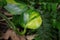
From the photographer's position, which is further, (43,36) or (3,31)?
(3,31)

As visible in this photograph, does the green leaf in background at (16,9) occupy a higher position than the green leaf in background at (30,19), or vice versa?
the green leaf in background at (16,9)

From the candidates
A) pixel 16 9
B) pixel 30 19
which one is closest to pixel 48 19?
pixel 30 19

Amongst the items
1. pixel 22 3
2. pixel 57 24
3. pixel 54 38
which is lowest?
pixel 54 38

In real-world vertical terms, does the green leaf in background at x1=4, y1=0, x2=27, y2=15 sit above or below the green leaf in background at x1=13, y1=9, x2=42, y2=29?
above

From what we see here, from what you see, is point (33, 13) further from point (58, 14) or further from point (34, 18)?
point (58, 14)

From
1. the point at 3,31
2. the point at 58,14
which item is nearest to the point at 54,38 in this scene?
the point at 58,14

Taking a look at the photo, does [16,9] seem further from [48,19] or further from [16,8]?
[48,19]

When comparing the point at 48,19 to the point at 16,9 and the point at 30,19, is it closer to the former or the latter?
the point at 30,19

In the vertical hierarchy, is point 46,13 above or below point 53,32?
above

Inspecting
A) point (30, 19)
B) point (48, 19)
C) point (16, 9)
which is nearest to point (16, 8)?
point (16, 9)

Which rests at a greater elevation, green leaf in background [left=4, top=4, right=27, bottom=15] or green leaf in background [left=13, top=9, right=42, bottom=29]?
green leaf in background [left=4, top=4, right=27, bottom=15]

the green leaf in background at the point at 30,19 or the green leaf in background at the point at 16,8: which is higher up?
the green leaf in background at the point at 16,8
